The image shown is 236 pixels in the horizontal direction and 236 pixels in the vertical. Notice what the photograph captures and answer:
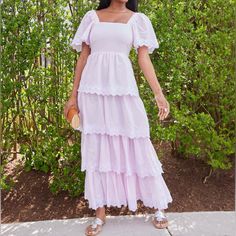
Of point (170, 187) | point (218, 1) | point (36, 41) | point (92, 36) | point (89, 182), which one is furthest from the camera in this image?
point (170, 187)

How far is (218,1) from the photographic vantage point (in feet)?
14.4

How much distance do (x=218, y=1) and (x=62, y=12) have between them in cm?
145

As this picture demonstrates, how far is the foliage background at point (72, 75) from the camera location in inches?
Result: 163

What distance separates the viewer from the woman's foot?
365cm

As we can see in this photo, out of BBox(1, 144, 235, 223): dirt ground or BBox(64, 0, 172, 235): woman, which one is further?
BBox(1, 144, 235, 223): dirt ground

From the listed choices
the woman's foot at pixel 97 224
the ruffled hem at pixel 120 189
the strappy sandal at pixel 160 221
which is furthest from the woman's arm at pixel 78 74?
the strappy sandal at pixel 160 221

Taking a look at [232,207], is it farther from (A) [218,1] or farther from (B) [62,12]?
(B) [62,12]

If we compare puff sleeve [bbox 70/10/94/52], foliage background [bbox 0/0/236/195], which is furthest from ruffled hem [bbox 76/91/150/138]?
foliage background [bbox 0/0/236/195]

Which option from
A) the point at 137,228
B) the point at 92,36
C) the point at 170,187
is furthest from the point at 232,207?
the point at 92,36

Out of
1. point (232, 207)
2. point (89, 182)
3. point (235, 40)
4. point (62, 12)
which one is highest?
point (62, 12)

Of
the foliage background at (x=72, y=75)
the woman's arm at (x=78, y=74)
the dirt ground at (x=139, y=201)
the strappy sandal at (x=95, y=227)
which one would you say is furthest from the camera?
the dirt ground at (x=139, y=201)

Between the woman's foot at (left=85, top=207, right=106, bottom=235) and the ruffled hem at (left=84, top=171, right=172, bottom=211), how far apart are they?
0.11 metres

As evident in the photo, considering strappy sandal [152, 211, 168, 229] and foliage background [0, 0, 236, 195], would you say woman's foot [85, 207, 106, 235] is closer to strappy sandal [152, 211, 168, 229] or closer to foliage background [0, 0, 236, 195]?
strappy sandal [152, 211, 168, 229]

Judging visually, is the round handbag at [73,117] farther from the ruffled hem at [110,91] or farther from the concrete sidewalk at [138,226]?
the concrete sidewalk at [138,226]
